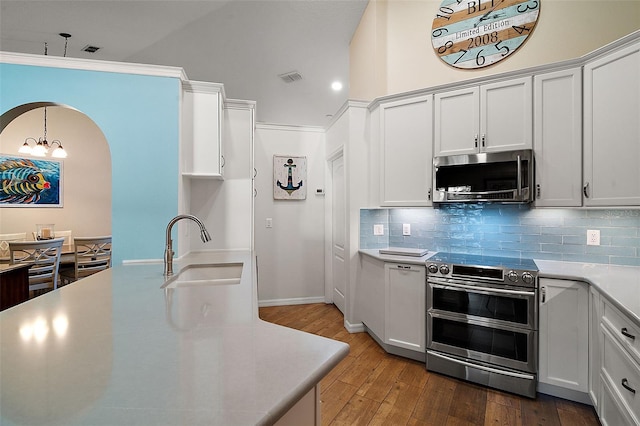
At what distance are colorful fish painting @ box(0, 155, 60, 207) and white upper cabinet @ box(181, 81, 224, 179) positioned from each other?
3951 mm

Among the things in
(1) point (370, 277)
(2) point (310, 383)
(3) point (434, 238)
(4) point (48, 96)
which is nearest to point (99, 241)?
(4) point (48, 96)

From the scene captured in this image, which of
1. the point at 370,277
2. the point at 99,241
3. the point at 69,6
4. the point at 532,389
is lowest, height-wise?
the point at 532,389

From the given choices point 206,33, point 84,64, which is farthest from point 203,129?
point 206,33

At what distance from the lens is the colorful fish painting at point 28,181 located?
15.2 feet

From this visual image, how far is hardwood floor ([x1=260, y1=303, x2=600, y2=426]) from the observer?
197cm

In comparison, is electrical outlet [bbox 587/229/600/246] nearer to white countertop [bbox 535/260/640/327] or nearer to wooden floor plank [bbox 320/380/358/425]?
white countertop [bbox 535/260/640/327]

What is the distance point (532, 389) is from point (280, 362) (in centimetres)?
231

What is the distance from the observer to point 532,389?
2.17 metres

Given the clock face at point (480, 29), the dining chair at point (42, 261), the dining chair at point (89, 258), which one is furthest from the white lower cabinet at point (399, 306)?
the dining chair at point (42, 261)

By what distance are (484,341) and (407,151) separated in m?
1.71

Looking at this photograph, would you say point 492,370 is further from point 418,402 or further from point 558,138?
point 558,138

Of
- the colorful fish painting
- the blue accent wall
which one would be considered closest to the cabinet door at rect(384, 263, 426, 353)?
the blue accent wall

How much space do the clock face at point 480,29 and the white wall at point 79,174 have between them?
5.32m

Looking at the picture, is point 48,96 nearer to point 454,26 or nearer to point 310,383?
point 310,383
